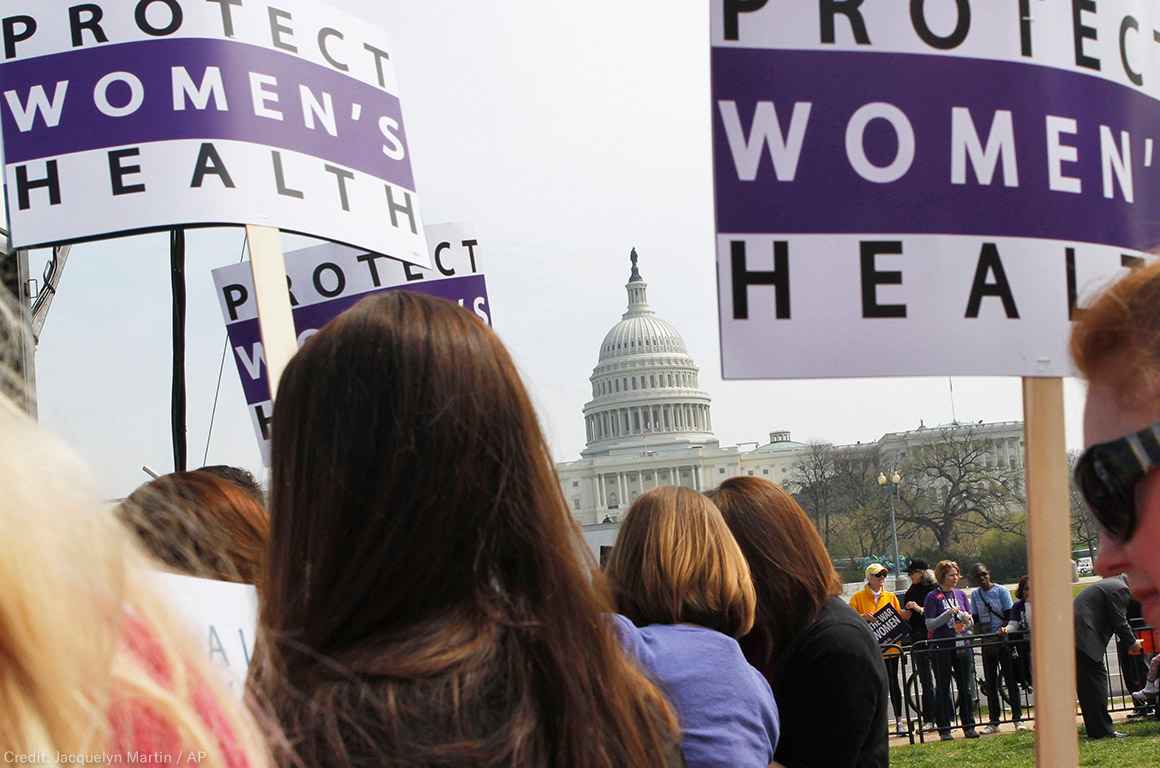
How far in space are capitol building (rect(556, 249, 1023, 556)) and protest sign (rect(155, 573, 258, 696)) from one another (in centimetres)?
9785

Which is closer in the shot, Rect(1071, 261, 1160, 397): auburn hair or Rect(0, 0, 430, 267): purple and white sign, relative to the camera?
Rect(1071, 261, 1160, 397): auburn hair

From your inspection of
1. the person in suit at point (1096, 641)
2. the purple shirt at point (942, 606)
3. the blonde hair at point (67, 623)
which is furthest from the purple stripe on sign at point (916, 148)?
the purple shirt at point (942, 606)

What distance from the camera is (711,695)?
2.33 meters

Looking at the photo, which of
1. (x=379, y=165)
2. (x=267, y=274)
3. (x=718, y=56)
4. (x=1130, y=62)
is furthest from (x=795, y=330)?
(x=379, y=165)

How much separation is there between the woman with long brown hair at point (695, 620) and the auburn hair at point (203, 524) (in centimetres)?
67

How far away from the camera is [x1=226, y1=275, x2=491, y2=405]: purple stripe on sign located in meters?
5.43

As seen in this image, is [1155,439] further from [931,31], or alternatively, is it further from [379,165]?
[379,165]

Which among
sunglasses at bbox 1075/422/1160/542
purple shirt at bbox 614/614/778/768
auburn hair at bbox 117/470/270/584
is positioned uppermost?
sunglasses at bbox 1075/422/1160/542

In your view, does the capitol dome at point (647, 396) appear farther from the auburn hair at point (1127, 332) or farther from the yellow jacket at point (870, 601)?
the auburn hair at point (1127, 332)

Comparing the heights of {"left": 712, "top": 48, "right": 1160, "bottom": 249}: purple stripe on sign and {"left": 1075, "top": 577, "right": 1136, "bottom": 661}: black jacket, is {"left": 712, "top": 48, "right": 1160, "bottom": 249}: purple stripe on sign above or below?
above

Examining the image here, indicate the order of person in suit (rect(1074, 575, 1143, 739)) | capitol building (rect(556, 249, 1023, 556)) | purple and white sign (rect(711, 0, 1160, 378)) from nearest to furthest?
purple and white sign (rect(711, 0, 1160, 378)), person in suit (rect(1074, 575, 1143, 739)), capitol building (rect(556, 249, 1023, 556))

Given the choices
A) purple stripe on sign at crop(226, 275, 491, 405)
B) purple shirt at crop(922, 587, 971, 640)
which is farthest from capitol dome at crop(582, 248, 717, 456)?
purple stripe on sign at crop(226, 275, 491, 405)

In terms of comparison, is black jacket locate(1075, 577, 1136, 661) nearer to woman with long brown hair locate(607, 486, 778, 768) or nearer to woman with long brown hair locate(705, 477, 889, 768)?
woman with long brown hair locate(705, 477, 889, 768)

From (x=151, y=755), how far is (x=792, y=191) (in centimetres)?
182
